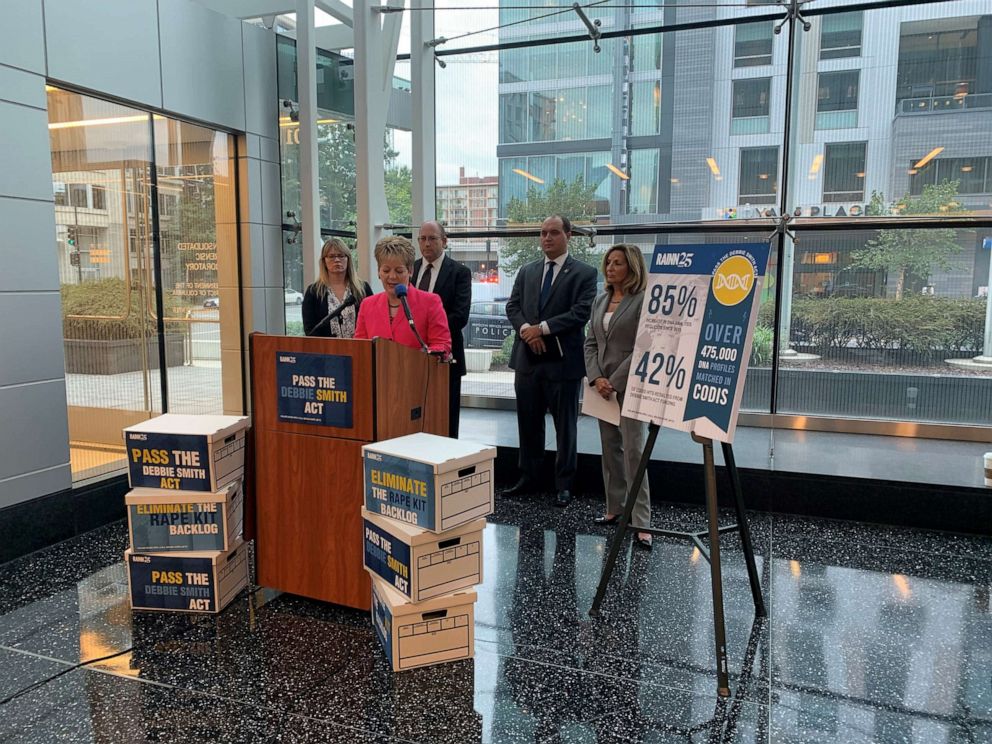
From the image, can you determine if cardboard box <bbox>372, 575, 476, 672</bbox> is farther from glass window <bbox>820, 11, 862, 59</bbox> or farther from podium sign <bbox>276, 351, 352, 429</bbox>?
glass window <bbox>820, 11, 862, 59</bbox>

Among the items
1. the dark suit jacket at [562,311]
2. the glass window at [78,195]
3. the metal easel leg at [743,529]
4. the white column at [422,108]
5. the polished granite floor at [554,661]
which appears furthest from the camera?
the white column at [422,108]

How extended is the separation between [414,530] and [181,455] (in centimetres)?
118

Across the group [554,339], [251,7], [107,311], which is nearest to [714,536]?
[554,339]

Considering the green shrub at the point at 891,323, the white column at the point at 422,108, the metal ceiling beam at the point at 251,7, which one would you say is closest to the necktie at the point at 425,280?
the white column at the point at 422,108

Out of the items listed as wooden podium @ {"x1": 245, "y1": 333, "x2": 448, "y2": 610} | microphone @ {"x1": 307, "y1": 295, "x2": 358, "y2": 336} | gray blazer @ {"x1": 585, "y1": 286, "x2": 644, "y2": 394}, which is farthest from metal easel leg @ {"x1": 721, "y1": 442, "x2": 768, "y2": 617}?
microphone @ {"x1": 307, "y1": 295, "x2": 358, "y2": 336}

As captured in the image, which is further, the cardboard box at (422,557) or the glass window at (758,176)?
the glass window at (758,176)

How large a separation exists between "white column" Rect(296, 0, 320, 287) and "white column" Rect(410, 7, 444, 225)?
2.55 ft

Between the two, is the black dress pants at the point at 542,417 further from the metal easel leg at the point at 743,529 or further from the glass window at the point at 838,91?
the glass window at the point at 838,91

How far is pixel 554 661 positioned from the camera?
2.71 metres

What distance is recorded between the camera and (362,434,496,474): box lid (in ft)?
8.53

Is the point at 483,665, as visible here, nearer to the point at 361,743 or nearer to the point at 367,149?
the point at 361,743

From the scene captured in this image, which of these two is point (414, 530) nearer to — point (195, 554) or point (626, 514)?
point (626, 514)

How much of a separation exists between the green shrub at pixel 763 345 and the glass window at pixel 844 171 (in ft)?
3.20

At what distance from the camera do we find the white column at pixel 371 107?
5352 mm
